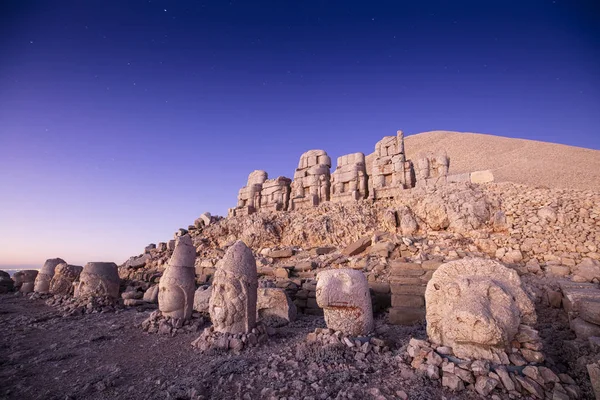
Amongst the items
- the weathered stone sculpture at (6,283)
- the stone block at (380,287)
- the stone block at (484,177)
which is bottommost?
the stone block at (380,287)

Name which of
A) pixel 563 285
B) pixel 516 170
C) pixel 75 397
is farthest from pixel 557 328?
pixel 516 170

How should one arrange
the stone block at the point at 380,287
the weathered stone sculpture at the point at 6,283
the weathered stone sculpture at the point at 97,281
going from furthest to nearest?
the weathered stone sculpture at the point at 6,283
the weathered stone sculpture at the point at 97,281
the stone block at the point at 380,287

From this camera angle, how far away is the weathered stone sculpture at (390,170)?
44.8ft

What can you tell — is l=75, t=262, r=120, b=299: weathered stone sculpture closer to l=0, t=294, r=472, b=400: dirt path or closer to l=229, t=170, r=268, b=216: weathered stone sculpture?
l=0, t=294, r=472, b=400: dirt path

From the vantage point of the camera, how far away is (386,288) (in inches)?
313

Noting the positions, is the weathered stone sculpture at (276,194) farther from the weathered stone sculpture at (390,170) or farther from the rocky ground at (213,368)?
the rocky ground at (213,368)

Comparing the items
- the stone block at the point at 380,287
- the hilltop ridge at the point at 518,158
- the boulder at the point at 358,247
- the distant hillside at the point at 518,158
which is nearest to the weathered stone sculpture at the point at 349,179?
the boulder at the point at 358,247

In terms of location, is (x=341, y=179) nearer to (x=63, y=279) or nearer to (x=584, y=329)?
(x=584, y=329)

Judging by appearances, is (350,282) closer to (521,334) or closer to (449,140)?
(521,334)

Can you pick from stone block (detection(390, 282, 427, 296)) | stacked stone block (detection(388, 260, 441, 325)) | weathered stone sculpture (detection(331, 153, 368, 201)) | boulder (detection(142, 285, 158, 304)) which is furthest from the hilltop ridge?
boulder (detection(142, 285, 158, 304))

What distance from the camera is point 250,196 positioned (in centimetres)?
1859

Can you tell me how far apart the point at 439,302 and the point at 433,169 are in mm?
10575

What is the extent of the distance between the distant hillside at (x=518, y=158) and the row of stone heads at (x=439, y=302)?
22.8 metres

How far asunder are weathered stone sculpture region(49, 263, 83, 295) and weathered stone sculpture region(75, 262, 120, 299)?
170 cm
